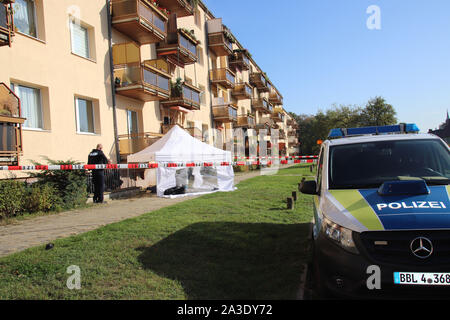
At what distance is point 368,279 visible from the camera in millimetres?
2715

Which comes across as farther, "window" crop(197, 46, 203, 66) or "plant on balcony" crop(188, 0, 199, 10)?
"window" crop(197, 46, 203, 66)

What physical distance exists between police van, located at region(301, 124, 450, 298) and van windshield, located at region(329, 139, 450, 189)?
0.04 ft

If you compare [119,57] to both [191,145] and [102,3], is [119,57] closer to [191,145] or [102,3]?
Result: [102,3]

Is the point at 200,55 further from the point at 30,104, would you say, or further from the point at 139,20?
the point at 30,104

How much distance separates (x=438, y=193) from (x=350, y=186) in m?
0.83

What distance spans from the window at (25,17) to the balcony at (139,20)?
4223 millimetres

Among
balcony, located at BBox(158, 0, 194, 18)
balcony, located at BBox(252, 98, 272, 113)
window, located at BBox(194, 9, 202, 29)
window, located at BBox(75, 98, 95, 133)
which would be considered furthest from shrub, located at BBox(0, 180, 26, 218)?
balcony, located at BBox(252, 98, 272, 113)

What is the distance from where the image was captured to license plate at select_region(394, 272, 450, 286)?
2590mm

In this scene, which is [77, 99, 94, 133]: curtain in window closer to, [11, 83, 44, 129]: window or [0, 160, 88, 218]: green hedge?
[11, 83, 44, 129]: window

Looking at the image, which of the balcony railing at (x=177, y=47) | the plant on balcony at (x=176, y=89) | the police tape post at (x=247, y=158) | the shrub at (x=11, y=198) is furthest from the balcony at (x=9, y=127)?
the balcony railing at (x=177, y=47)

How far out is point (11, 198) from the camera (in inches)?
303

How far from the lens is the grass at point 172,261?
351 cm
